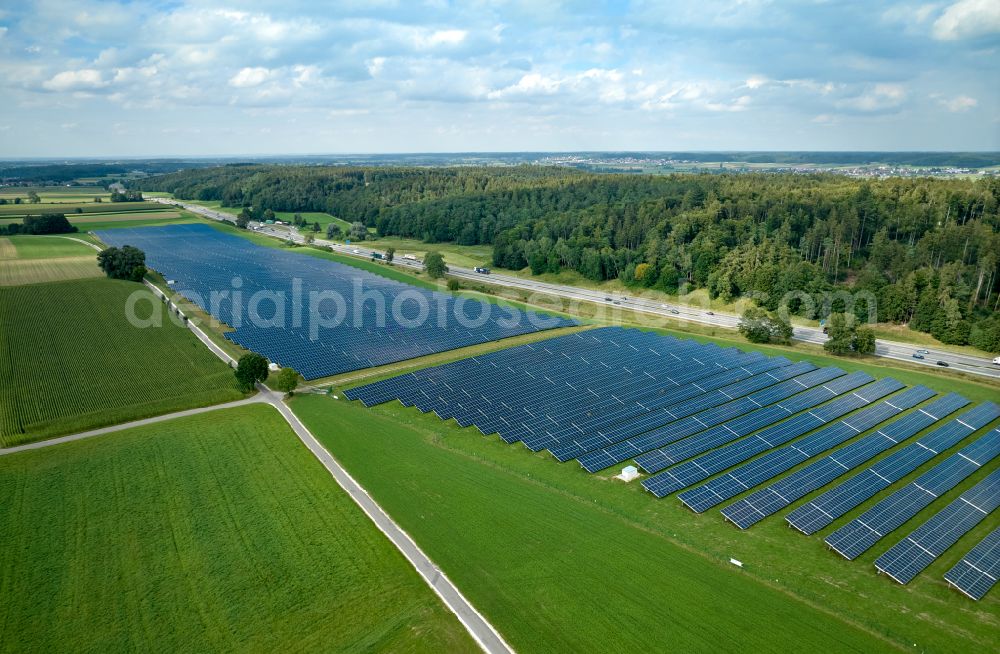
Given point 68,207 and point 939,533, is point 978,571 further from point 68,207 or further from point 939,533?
point 68,207

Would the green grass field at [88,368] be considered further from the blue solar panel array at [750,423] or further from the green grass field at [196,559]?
the blue solar panel array at [750,423]

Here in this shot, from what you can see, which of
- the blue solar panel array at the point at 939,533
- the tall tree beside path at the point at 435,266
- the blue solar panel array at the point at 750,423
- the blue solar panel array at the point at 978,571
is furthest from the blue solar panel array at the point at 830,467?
the tall tree beside path at the point at 435,266

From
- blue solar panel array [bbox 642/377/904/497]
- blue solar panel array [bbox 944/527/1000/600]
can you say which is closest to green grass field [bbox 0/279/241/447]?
blue solar panel array [bbox 642/377/904/497]

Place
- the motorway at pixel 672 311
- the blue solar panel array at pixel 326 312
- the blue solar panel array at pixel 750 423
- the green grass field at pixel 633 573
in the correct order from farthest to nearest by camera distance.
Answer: the blue solar panel array at pixel 326 312
the motorway at pixel 672 311
the blue solar panel array at pixel 750 423
the green grass field at pixel 633 573

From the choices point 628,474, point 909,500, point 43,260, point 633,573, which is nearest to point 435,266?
point 628,474

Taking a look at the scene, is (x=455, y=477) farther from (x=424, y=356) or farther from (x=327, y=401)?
(x=424, y=356)

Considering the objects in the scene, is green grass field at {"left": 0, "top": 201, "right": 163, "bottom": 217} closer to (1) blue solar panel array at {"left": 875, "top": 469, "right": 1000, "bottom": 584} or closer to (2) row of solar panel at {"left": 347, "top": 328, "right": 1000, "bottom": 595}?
(2) row of solar panel at {"left": 347, "top": 328, "right": 1000, "bottom": 595}
